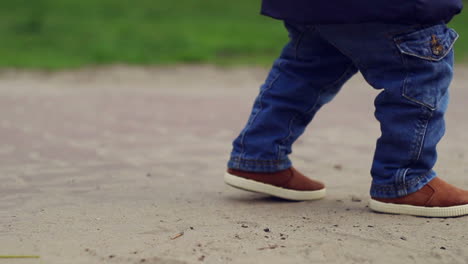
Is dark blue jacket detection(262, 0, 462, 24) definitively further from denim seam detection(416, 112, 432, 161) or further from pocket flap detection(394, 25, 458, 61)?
denim seam detection(416, 112, 432, 161)

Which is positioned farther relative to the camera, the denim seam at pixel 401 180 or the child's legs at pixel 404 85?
the denim seam at pixel 401 180

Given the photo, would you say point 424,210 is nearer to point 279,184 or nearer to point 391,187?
point 391,187

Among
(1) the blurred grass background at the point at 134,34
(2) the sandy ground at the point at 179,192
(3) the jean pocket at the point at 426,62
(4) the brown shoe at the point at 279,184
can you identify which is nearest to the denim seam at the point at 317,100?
(4) the brown shoe at the point at 279,184

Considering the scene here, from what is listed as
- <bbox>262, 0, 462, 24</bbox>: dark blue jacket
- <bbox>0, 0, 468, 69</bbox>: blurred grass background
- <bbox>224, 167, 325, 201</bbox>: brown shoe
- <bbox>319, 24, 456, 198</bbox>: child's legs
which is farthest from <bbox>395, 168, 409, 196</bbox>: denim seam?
<bbox>0, 0, 468, 69</bbox>: blurred grass background

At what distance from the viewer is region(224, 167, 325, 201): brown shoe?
8.80ft

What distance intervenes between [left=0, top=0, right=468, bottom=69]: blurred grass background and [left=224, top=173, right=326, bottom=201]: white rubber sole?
19.1 feet

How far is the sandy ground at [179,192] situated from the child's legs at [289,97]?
0.17 meters

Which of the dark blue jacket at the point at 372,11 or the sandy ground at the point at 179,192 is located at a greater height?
the dark blue jacket at the point at 372,11

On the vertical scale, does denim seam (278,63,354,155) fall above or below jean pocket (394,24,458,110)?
below

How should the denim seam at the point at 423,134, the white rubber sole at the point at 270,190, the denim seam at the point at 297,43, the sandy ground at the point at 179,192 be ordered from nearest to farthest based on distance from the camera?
the sandy ground at the point at 179,192 < the denim seam at the point at 423,134 < the denim seam at the point at 297,43 < the white rubber sole at the point at 270,190

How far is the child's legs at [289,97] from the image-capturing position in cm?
260

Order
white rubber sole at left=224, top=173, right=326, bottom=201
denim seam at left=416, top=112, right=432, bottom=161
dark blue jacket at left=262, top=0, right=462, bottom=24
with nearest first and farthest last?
1. dark blue jacket at left=262, top=0, right=462, bottom=24
2. denim seam at left=416, top=112, right=432, bottom=161
3. white rubber sole at left=224, top=173, right=326, bottom=201

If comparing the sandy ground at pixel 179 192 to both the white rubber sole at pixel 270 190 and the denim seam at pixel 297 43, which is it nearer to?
the white rubber sole at pixel 270 190

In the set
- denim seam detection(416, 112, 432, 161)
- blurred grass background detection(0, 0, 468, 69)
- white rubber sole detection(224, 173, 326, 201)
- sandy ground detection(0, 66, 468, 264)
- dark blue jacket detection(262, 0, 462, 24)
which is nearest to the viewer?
sandy ground detection(0, 66, 468, 264)
